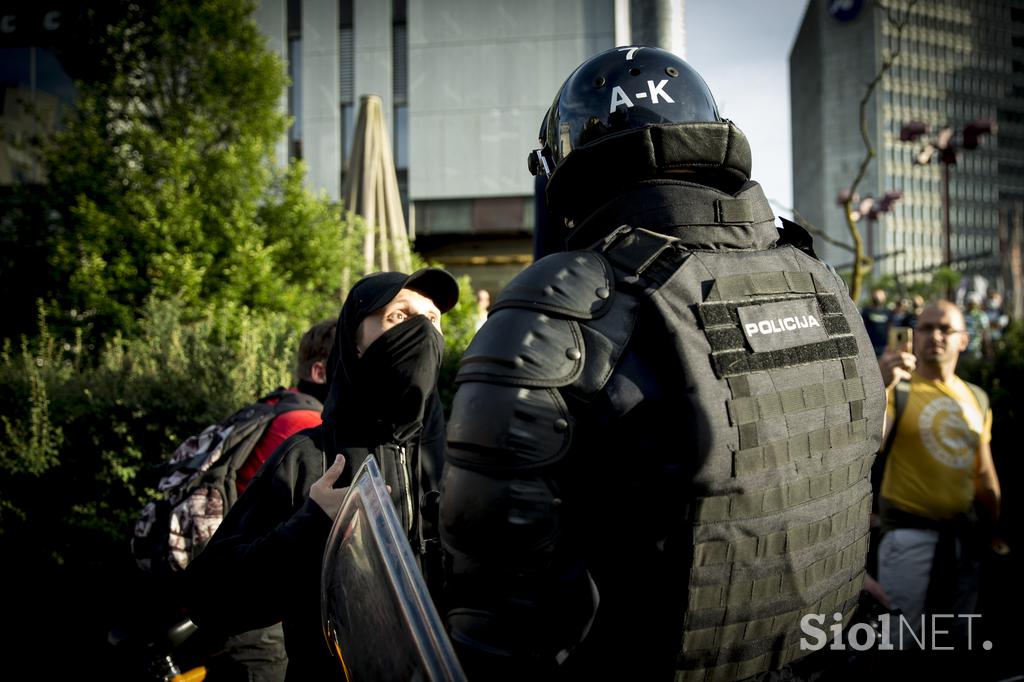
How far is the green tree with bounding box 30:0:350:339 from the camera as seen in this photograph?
8719mm

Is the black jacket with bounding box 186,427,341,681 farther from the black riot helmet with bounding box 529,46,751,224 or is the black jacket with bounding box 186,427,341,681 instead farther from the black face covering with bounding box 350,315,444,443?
the black riot helmet with bounding box 529,46,751,224

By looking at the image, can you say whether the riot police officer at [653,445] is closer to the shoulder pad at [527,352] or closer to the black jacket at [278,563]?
the shoulder pad at [527,352]

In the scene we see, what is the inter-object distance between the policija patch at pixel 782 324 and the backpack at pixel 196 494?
6.37ft

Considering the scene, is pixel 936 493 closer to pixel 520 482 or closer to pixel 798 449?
pixel 798 449

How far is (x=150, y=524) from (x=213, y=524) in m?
0.27

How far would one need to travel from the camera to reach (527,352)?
1.22 metres

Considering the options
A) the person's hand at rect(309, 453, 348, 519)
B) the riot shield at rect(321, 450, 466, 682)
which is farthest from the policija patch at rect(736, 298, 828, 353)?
the person's hand at rect(309, 453, 348, 519)

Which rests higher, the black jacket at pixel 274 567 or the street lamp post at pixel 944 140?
the street lamp post at pixel 944 140

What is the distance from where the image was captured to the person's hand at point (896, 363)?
3.36 m

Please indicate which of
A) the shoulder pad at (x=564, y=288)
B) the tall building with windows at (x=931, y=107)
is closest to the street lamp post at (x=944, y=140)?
the shoulder pad at (x=564, y=288)

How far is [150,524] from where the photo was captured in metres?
2.65

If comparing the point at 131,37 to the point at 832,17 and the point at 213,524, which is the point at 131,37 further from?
the point at 832,17

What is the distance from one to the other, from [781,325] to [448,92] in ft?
53.9

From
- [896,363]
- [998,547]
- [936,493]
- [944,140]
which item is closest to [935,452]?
[936,493]
